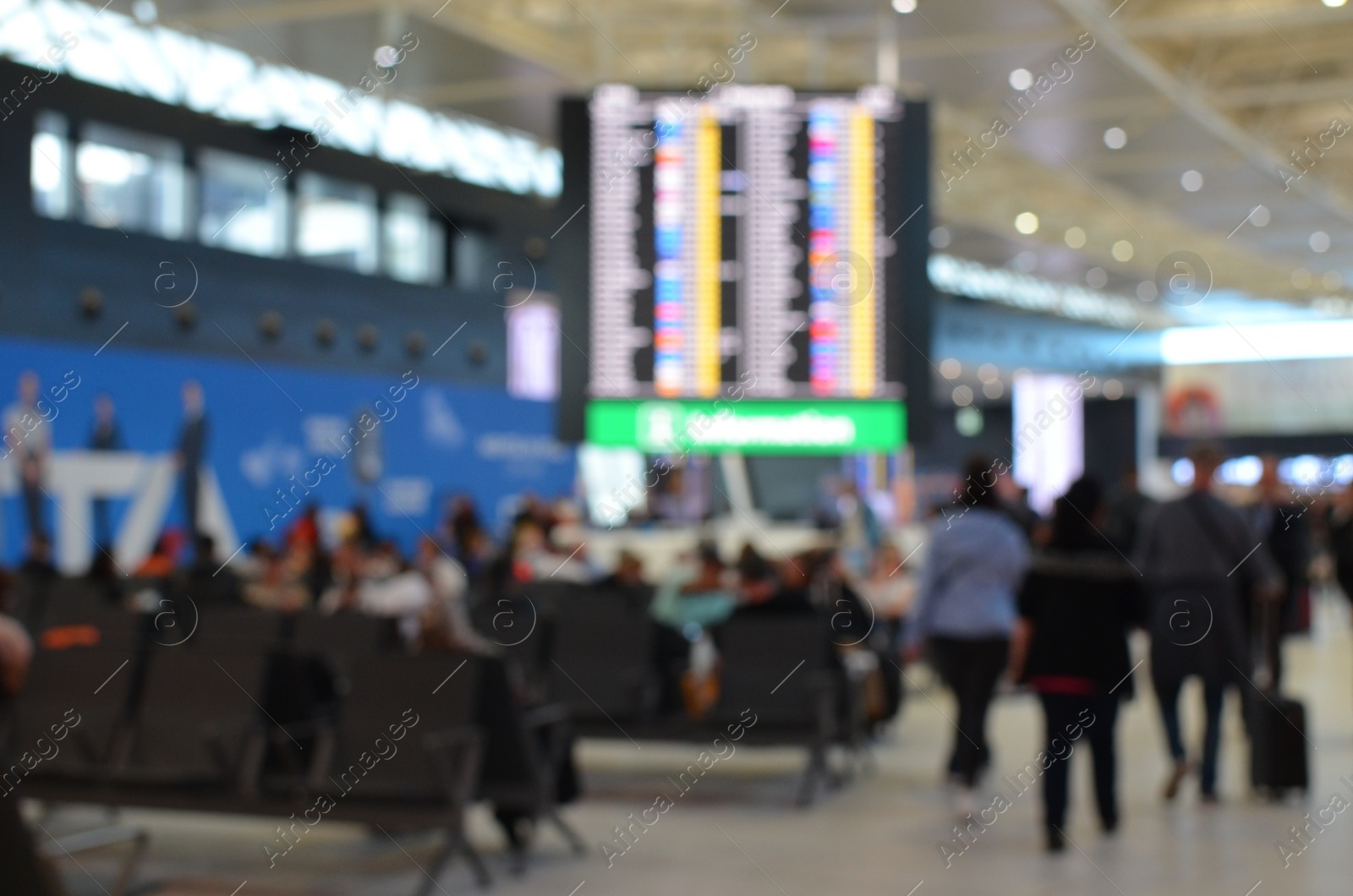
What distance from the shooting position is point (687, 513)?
17141mm

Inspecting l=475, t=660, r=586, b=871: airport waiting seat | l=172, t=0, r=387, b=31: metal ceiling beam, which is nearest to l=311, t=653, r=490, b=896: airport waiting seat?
l=475, t=660, r=586, b=871: airport waiting seat

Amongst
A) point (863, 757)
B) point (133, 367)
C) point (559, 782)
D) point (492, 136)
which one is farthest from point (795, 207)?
point (492, 136)

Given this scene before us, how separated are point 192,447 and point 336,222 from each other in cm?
463

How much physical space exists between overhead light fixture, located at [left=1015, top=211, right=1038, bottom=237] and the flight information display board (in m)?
17.2

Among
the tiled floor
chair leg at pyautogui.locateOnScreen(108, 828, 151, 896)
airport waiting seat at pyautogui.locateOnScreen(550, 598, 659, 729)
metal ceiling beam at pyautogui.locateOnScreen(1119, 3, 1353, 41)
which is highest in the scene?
metal ceiling beam at pyautogui.locateOnScreen(1119, 3, 1353, 41)

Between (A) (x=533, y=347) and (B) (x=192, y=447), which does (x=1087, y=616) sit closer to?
(B) (x=192, y=447)

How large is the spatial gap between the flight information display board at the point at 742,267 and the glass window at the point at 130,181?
7971 millimetres

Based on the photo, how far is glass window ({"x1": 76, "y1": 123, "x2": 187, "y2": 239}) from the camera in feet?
48.4

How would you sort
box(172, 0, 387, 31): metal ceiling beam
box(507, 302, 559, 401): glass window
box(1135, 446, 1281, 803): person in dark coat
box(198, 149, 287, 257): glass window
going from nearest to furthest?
1. box(1135, 446, 1281, 803): person in dark coat
2. box(172, 0, 387, 31): metal ceiling beam
3. box(198, 149, 287, 257): glass window
4. box(507, 302, 559, 401): glass window

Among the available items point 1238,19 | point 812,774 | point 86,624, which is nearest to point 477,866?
point 812,774

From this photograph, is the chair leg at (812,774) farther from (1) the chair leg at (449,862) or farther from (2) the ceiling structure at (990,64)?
(2) the ceiling structure at (990,64)

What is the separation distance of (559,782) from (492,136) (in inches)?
636

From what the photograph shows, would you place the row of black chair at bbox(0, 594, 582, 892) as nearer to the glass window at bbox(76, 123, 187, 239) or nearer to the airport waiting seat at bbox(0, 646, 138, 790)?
the airport waiting seat at bbox(0, 646, 138, 790)

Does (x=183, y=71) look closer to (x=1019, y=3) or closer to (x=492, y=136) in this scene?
(x=492, y=136)
